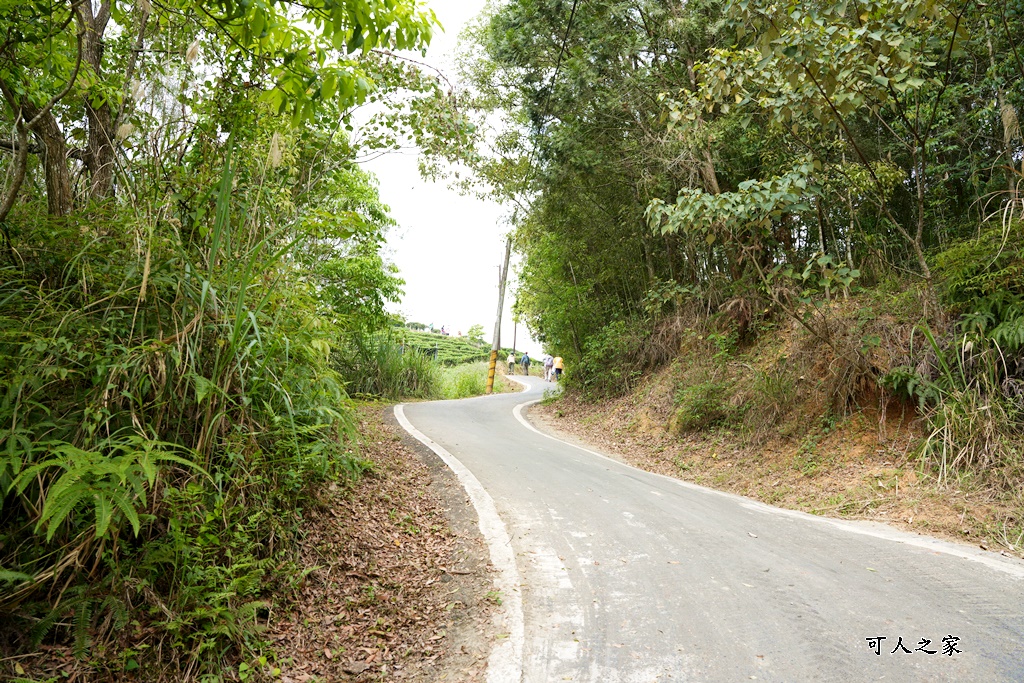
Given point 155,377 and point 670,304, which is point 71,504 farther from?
point 670,304

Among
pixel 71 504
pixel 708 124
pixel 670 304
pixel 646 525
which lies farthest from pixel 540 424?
pixel 71 504

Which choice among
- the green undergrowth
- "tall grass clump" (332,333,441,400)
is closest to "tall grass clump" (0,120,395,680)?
the green undergrowth

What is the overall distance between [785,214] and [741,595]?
917cm

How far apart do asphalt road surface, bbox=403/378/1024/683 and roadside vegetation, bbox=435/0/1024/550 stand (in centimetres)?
159

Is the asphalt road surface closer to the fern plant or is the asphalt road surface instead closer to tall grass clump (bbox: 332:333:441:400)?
the fern plant

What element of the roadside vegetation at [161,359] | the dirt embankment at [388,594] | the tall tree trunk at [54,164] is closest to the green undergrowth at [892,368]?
the dirt embankment at [388,594]

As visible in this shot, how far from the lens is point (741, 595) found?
434 cm

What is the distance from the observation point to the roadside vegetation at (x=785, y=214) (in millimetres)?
6848

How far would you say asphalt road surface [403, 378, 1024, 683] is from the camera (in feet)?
11.3

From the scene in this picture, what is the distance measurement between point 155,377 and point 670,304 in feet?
42.5

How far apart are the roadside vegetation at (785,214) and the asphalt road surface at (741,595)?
159cm

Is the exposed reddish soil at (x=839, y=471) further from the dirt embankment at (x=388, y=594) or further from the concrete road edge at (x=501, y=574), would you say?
the dirt embankment at (x=388, y=594)

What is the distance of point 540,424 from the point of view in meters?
15.2

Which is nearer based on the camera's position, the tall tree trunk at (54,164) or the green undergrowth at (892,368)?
the tall tree trunk at (54,164)
